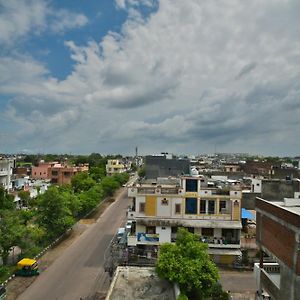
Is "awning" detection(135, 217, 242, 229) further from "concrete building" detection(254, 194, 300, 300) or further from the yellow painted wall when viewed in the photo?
"concrete building" detection(254, 194, 300, 300)

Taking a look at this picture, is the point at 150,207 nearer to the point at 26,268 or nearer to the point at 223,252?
the point at 223,252

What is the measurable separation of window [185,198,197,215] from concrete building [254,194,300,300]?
14144 millimetres

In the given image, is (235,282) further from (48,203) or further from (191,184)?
(48,203)

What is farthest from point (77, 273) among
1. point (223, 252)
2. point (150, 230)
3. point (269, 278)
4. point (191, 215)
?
point (269, 278)

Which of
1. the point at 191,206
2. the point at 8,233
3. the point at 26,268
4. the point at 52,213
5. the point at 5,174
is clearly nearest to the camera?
the point at 8,233

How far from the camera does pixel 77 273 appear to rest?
1265 inches

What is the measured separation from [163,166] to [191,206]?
28.1m

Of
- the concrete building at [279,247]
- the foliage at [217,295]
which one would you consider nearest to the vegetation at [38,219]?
the foliage at [217,295]

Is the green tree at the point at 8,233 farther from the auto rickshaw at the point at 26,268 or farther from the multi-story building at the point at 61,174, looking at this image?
the multi-story building at the point at 61,174

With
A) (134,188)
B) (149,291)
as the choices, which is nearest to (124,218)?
(134,188)

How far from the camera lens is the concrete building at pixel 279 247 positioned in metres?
15.3

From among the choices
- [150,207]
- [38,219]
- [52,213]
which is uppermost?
[150,207]

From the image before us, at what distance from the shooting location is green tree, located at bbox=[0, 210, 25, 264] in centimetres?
3062

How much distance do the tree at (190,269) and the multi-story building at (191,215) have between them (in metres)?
9.62
